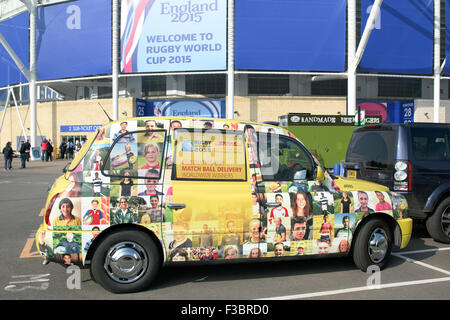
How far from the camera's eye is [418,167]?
637 cm

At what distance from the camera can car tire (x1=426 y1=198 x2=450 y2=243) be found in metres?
6.53

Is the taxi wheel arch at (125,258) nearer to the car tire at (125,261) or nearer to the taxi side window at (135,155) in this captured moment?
the car tire at (125,261)

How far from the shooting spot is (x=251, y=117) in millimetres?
31438

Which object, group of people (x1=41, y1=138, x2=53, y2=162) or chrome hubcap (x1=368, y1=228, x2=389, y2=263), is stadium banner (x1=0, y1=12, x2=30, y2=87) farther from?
chrome hubcap (x1=368, y1=228, x2=389, y2=263)

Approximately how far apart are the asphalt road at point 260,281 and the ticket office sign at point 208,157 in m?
1.25

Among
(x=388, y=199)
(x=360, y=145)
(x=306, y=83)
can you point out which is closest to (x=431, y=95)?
(x=306, y=83)

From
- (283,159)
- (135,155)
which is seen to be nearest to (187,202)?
(135,155)

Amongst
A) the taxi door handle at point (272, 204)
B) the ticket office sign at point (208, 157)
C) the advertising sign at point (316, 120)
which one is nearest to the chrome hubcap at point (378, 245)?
Answer: the taxi door handle at point (272, 204)

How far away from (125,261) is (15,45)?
37466 millimetres

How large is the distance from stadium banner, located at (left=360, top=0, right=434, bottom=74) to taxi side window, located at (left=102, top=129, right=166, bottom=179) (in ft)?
89.3

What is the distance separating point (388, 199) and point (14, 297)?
4.51m

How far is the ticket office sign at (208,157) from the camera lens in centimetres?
433

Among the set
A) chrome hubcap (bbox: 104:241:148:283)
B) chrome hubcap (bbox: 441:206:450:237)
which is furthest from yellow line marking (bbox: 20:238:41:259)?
chrome hubcap (bbox: 441:206:450:237)
